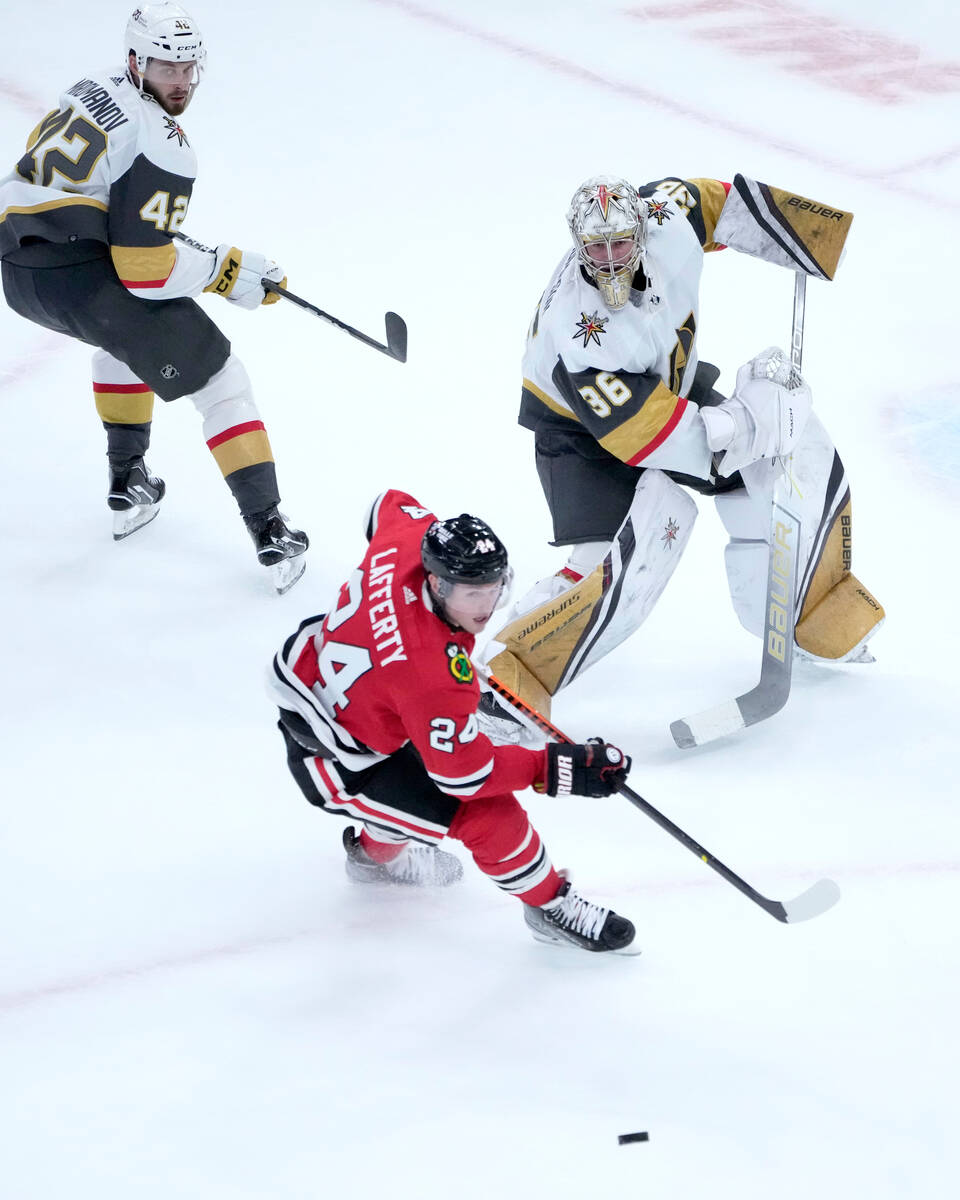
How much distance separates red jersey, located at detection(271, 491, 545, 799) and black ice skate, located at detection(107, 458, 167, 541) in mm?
1420

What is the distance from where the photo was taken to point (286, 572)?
327 cm

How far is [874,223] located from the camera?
16.1ft

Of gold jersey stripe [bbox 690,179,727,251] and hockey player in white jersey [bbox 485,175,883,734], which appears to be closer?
hockey player in white jersey [bbox 485,175,883,734]

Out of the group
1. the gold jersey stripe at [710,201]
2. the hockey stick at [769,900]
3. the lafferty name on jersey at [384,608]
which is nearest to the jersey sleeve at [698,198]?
the gold jersey stripe at [710,201]

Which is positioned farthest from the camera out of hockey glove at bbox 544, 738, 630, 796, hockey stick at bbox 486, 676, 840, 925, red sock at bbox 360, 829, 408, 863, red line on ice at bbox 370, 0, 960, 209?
red line on ice at bbox 370, 0, 960, 209

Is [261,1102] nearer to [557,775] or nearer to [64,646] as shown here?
[557,775]

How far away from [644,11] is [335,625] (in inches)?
204

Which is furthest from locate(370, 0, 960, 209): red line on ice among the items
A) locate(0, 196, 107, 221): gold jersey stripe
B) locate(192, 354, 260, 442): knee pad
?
locate(0, 196, 107, 221): gold jersey stripe

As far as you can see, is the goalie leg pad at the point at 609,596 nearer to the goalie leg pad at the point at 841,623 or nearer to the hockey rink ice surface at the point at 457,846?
the hockey rink ice surface at the point at 457,846

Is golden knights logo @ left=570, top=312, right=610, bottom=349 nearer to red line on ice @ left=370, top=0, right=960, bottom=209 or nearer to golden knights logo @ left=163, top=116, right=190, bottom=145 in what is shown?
golden knights logo @ left=163, top=116, right=190, bottom=145

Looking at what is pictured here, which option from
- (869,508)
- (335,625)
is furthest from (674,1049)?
(869,508)

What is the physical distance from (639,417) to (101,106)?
1.36 meters

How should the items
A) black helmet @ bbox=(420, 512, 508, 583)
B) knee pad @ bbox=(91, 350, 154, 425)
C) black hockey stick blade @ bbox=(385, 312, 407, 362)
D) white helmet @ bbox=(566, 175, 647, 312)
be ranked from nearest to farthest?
black helmet @ bbox=(420, 512, 508, 583) < white helmet @ bbox=(566, 175, 647, 312) < knee pad @ bbox=(91, 350, 154, 425) < black hockey stick blade @ bbox=(385, 312, 407, 362)

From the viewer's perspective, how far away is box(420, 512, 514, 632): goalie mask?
1.86 metres
